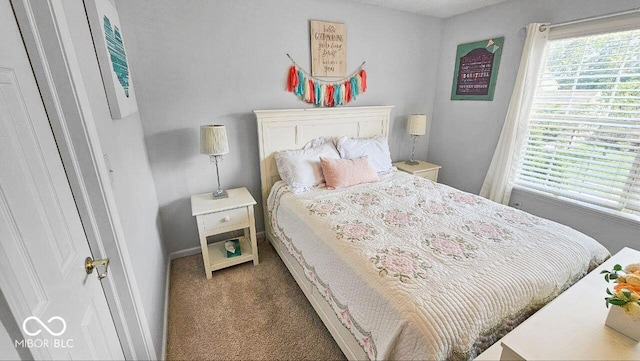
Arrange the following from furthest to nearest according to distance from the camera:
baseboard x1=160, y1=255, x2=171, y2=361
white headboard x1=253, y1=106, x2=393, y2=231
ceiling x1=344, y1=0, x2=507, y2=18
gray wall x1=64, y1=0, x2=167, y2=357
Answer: ceiling x1=344, y1=0, x2=507, y2=18
white headboard x1=253, y1=106, x2=393, y2=231
baseboard x1=160, y1=255, x2=171, y2=361
gray wall x1=64, y1=0, x2=167, y2=357

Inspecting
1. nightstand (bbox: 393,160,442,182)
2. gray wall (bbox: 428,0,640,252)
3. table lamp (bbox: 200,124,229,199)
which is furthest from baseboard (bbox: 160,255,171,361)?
gray wall (bbox: 428,0,640,252)

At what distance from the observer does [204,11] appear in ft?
6.83

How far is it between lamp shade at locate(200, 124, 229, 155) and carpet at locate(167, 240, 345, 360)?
3.41 ft

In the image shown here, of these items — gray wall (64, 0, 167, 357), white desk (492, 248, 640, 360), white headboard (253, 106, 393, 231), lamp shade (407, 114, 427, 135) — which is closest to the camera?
white desk (492, 248, 640, 360)

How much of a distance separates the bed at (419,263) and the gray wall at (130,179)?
0.89 m

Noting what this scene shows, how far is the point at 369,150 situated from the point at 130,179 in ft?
6.71

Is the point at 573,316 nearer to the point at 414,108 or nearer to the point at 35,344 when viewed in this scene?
the point at 35,344

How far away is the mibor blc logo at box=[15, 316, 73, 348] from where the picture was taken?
0.56m

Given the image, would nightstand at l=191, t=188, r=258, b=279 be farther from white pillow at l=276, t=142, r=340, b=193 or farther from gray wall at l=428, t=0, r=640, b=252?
gray wall at l=428, t=0, r=640, b=252

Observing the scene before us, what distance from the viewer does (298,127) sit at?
2.60 meters

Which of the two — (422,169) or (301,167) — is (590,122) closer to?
(422,169)

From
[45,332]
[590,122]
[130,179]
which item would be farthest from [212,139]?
[590,122]

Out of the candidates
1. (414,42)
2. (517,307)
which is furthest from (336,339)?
(414,42)

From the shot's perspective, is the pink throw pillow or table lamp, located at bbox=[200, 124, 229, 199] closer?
table lamp, located at bbox=[200, 124, 229, 199]
